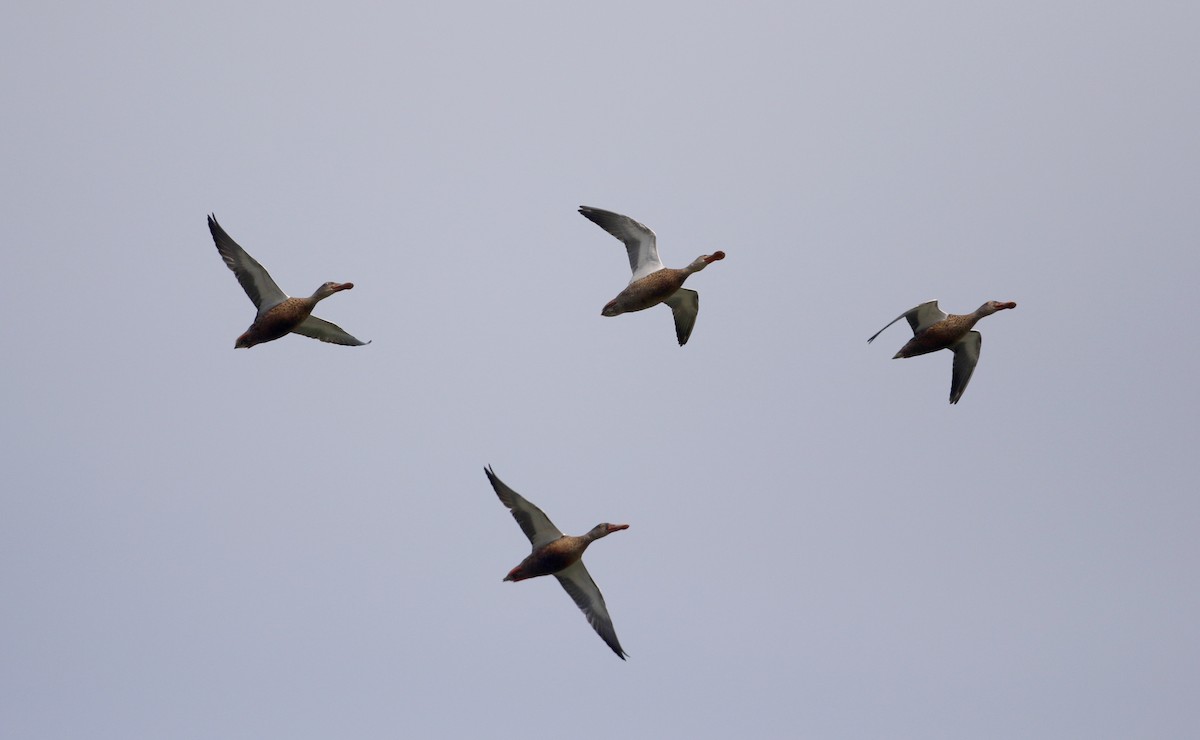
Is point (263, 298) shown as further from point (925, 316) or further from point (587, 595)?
point (925, 316)

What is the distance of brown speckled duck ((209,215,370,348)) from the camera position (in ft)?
87.7

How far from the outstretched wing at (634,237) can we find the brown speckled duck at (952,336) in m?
4.32

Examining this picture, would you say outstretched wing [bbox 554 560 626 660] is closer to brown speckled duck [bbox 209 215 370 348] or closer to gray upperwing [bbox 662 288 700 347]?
gray upperwing [bbox 662 288 700 347]

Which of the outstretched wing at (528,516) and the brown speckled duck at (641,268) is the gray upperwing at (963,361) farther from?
the outstretched wing at (528,516)

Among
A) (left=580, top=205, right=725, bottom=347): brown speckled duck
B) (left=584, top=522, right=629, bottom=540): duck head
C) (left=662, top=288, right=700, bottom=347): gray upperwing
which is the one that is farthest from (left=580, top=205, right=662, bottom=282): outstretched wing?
(left=584, top=522, right=629, bottom=540): duck head

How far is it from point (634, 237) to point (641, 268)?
1.84 feet

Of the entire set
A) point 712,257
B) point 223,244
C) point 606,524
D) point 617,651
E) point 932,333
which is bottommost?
point 617,651

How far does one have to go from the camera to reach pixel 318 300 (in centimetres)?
2730

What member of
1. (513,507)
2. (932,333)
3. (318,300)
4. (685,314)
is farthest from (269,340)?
(932,333)

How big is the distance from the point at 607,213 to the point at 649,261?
3.62ft

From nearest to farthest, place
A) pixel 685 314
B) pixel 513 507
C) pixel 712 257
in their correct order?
pixel 513 507 → pixel 712 257 → pixel 685 314

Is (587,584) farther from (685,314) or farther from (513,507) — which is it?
(685,314)

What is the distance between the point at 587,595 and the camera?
26672mm

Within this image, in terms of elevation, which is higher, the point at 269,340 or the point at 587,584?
the point at 269,340
